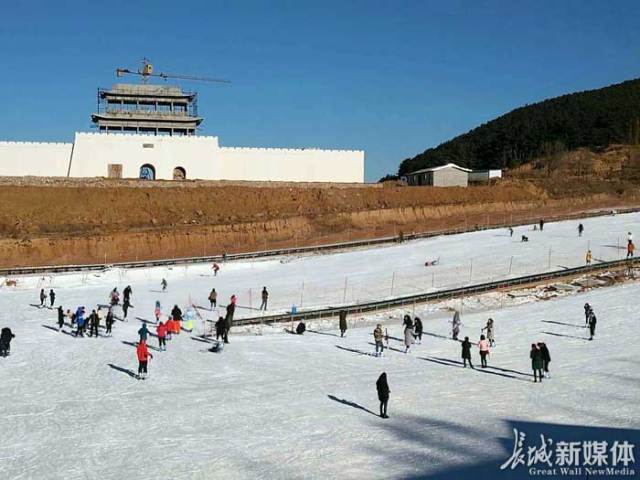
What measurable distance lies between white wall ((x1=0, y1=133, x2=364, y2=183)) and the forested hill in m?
61.7

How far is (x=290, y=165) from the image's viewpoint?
6581 cm

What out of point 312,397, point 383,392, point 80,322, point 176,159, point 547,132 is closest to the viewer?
point 383,392

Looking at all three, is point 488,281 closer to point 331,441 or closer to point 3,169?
point 331,441

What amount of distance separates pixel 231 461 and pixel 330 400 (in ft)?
14.2

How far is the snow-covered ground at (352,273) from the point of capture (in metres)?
32.7

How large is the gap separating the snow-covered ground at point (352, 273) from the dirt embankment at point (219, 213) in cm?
974

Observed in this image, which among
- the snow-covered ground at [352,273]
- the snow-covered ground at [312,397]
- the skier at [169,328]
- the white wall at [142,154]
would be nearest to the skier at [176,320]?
the skier at [169,328]

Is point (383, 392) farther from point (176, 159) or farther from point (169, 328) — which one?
point (176, 159)

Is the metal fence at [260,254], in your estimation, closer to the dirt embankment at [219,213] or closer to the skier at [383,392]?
the dirt embankment at [219,213]

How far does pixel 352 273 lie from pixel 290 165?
97.0 ft

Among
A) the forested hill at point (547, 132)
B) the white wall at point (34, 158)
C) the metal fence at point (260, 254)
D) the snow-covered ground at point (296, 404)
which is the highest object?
the forested hill at point (547, 132)

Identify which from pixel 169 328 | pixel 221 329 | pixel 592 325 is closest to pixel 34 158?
pixel 169 328

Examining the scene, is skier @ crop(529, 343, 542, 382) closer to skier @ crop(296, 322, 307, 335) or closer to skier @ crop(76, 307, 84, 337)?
skier @ crop(296, 322, 307, 335)

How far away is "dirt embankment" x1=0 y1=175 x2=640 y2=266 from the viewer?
49.6 m
